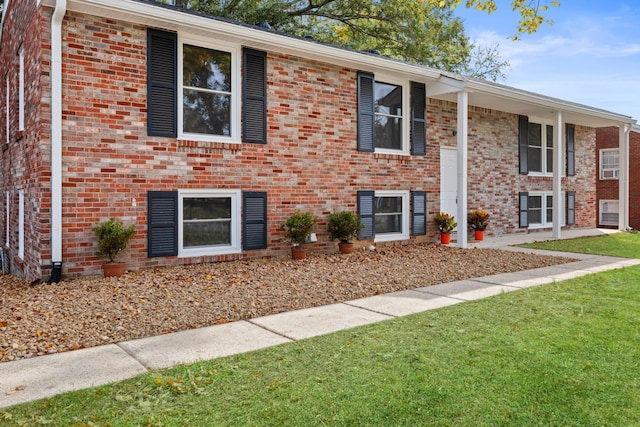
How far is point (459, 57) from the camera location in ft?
63.9

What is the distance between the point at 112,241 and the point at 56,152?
136 centimetres

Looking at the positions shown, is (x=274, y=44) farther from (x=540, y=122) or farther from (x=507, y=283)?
(x=540, y=122)

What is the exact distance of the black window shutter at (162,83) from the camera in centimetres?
705

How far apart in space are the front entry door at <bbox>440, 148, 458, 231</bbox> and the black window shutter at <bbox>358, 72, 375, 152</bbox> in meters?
2.39

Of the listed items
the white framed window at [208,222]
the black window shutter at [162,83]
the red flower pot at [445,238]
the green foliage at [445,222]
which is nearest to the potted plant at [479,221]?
the green foliage at [445,222]

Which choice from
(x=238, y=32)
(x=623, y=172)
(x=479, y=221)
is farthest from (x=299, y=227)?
(x=623, y=172)

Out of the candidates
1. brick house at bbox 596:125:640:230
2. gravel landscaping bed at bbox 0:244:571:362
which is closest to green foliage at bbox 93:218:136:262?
gravel landscaping bed at bbox 0:244:571:362

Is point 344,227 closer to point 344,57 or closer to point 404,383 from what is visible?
point 344,57

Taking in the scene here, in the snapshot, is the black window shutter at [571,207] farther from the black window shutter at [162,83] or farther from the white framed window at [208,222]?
the black window shutter at [162,83]

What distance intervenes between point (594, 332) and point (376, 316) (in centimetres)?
192

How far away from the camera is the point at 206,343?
395 cm

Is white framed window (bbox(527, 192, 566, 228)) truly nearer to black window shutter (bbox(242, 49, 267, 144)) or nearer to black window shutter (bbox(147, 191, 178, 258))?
black window shutter (bbox(242, 49, 267, 144))

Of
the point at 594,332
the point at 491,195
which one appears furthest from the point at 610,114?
the point at 594,332

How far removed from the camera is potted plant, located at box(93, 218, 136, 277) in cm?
630
